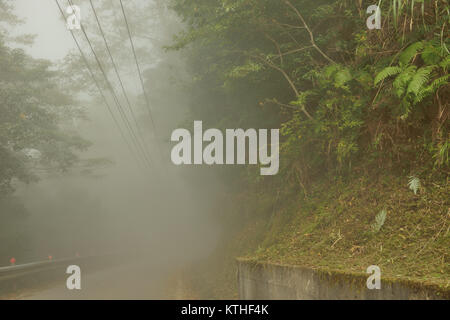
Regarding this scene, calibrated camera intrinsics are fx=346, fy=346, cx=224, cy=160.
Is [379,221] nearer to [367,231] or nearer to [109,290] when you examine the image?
[367,231]

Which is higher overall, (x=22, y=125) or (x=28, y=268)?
(x=22, y=125)

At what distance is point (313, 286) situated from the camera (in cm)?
469

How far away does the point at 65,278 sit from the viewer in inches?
512

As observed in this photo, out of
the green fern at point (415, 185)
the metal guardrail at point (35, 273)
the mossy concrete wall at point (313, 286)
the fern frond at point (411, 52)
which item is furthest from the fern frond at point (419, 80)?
the metal guardrail at point (35, 273)

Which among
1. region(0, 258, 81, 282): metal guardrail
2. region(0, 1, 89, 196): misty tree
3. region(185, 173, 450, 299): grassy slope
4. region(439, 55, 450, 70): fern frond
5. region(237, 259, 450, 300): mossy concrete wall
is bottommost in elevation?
region(0, 258, 81, 282): metal guardrail

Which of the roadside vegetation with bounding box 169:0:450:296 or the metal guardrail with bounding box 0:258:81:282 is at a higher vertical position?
the roadside vegetation with bounding box 169:0:450:296

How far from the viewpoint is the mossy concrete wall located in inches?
137

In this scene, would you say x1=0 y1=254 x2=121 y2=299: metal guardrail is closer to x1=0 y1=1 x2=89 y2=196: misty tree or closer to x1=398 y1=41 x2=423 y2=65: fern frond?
x1=0 y1=1 x2=89 y2=196: misty tree

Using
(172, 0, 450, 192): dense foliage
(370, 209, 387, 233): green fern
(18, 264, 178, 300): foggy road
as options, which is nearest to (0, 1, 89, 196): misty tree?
(18, 264, 178, 300): foggy road

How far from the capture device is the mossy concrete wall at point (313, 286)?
137 inches

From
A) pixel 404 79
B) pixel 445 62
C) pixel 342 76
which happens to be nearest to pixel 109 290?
pixel 342 76

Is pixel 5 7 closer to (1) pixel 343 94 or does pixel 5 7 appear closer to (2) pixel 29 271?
(2) pixel 29 271

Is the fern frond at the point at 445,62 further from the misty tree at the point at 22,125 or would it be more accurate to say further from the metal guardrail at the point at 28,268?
the misty tree at the point at 22,125

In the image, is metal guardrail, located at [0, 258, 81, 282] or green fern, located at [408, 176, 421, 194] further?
metal guardrail, located at [0, 258, 81, 282]
